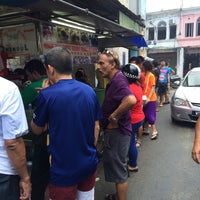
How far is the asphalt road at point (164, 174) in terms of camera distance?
3.39m

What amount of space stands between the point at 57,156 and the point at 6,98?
0.61 meters

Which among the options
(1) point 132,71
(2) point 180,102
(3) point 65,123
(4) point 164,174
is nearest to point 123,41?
(2) point 180,102

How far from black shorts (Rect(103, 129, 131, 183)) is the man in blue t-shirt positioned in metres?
0.79

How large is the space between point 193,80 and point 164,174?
420cm

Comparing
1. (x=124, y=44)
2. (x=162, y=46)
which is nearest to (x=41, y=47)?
(x=124, y=44)

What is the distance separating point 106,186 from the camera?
3594mm

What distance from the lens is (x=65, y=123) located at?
1.83 metres

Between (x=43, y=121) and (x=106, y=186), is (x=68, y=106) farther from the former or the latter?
(x=106, y=186)

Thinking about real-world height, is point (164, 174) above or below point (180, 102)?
below

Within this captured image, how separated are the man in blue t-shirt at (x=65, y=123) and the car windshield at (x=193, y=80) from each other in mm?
5818

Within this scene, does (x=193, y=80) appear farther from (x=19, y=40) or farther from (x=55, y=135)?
(x=55, y=135)

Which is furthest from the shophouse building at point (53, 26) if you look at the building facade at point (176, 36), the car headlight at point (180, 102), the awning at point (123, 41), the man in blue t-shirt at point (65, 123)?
the building facade at point (176, 36)

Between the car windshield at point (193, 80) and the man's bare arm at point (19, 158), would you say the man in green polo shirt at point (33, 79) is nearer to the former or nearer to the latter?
the man's bare arm at point (19, 158)

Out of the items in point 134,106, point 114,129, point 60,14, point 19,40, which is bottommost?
point 114,129
